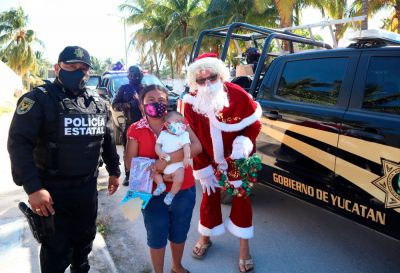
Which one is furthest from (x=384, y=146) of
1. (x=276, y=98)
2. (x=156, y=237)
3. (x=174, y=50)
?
(x=174, y=50)

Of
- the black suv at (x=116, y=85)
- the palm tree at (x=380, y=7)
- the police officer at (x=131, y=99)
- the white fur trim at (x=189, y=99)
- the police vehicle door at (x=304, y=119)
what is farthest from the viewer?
the palm tree at (x=380, y=7)

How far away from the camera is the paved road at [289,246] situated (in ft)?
9.61

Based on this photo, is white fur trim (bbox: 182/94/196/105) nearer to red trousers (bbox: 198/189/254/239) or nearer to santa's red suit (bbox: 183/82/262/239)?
santa's red suit (bbox: 183/82/262/239)

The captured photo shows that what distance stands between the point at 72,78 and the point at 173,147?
0.76 metres

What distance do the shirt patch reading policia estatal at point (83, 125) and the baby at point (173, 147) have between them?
0.41m

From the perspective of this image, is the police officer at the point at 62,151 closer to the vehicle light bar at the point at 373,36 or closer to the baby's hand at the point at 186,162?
the baby's hand at the point at 186,162

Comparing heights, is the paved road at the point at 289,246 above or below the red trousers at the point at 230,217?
below

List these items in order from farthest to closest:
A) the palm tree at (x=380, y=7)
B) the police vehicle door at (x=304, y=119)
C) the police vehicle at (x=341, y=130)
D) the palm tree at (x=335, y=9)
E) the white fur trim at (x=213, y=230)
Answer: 1. the palm tree at (x=335, y=9)
2. the palm tree at (x=380, y=7)
3. the white fur trim at (x=213, y=230)
4. the police vehicle door at (x=304, y=119)
5. the police vehicle at (x=341, y=130)

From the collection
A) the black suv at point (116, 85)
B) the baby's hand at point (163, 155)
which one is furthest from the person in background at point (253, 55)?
Result: the baby's hand at point (163, 155)

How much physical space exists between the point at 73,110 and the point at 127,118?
2.83m

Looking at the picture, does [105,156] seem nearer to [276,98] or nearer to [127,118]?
[276,98]

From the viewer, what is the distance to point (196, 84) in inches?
111

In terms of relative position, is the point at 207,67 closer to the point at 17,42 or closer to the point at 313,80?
the point at 313,80

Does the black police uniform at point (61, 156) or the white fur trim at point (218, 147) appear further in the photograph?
the white fur trim at point (218, 147)
